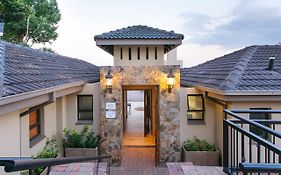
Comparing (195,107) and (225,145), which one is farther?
(195,107)

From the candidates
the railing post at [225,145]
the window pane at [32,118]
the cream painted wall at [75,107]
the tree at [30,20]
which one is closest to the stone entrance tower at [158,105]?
the cream painted wall at [75,107]

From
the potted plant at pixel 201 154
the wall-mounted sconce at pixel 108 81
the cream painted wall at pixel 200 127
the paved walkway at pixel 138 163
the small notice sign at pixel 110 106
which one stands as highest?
the wall-mounted sconce at pixel 108 81

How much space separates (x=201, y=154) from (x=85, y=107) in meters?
4.63

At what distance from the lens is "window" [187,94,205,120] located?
36.0 ft

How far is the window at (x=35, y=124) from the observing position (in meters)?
8.00

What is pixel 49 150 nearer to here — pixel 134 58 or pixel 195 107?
pixel 134 58

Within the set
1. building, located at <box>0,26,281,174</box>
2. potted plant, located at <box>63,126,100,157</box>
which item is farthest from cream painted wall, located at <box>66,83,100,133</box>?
potted plant, located at <box>63,126,100,157</box>

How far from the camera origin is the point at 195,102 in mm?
11039

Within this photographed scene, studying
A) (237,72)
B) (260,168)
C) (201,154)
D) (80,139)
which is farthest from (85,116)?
(260,168)

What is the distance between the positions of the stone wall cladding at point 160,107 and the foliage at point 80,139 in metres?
0.41

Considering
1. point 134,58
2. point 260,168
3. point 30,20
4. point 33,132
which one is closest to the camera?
point 260,168

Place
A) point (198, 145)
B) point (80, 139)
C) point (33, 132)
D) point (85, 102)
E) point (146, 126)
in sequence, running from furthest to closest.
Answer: point (146, 126)
point (85, 102)
point (80, 139)
point (198, 145)
point (33, 132)

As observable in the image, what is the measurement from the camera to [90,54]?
2823cm

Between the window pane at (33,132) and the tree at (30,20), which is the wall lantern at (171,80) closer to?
the window pane at (33,132)
